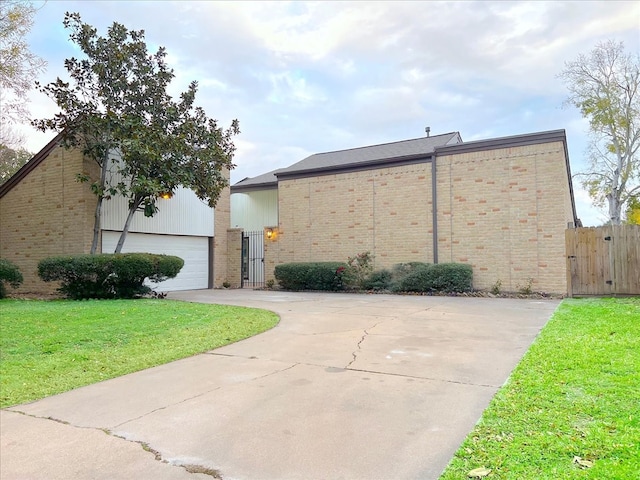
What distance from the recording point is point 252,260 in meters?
18.8

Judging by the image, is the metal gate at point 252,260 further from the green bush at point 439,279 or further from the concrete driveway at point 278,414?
the concrete driveway at point 278,414

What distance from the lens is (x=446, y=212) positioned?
561 inches

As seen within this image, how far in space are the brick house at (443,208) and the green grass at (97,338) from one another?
7137 mm

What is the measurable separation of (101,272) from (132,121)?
4290 mm

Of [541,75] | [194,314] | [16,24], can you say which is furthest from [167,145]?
[541,75]

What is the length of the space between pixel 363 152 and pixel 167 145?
914 centimetres

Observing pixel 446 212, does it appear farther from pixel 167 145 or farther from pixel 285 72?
pixel 167 145

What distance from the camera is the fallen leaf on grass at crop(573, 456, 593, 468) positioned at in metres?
2.52

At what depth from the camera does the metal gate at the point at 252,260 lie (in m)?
18.6

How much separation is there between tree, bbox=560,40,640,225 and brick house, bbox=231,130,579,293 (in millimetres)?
16232

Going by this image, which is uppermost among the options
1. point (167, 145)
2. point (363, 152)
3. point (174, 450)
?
point (363, 152)

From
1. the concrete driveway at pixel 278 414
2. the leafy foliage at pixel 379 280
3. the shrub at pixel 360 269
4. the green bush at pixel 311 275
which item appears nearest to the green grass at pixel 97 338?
the concrete driveway at pixel 278 414

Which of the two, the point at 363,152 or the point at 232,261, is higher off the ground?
the point at 363,152

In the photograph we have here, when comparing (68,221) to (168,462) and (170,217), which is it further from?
(168,462)
